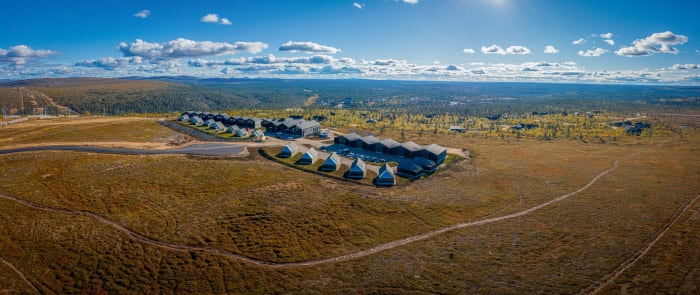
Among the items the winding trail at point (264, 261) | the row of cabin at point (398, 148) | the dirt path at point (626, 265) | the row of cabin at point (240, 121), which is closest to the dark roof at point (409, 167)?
the row of cabin at point (398, 148)

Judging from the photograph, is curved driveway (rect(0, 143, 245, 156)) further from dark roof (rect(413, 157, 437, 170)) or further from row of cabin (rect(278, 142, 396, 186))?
dark roof (rect(413, 157, 437, 170))

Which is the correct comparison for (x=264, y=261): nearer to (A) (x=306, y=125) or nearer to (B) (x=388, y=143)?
(B) (x=388, y=143)

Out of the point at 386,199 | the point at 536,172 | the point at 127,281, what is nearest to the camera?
the point at 127,281

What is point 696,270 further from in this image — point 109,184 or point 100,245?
point 109,184

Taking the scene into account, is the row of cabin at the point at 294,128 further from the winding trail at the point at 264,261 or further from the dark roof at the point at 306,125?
the winding trail at the point at 264,261

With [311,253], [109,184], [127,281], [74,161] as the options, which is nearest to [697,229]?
[311,253]
